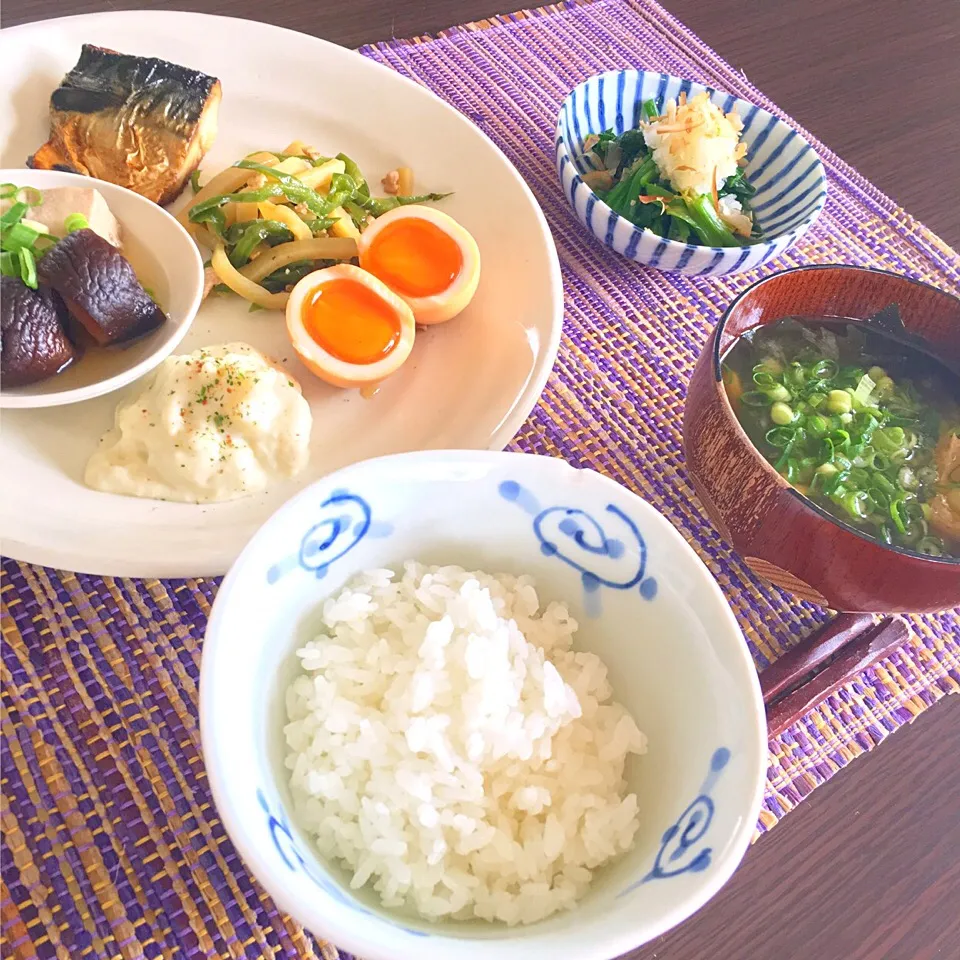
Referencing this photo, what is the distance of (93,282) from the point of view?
1461 millimetres

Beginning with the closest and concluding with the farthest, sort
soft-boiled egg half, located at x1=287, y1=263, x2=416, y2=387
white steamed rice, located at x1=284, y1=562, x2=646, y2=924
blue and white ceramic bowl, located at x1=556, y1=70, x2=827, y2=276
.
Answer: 1. white steamed rice, located at x1=284, y1=562, x2=646, y2=924
2. soft-boiled egg half, located at x1=287, y1=263, x2=416, y2=387
3. blue and white ceramic bowl, located at x1=556, y1=70, x2=827, y2=276

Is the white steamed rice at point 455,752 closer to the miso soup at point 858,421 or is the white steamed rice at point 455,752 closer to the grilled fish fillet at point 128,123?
the miso soup at point 858,421

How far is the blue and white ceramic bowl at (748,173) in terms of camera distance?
5.75 ft

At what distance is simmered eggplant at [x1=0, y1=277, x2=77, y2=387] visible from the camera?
4.55 ft

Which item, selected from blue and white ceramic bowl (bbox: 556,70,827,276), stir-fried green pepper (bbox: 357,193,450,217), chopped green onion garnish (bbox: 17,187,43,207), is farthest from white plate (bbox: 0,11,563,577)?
chopped green onion garnish (bbox: 17,187,43,207)

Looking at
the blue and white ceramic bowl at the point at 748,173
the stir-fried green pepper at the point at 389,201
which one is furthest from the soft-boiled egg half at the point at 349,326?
the blue and white ceramic bowl at the point at 748,173

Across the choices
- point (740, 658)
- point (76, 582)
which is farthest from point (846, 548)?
point (76, 582)

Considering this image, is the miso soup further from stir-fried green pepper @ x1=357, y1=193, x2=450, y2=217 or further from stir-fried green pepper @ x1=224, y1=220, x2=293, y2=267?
stir-fried green pepper @ x1=224, y1=220, x2=293, y2=267

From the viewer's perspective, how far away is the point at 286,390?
1.46 metres

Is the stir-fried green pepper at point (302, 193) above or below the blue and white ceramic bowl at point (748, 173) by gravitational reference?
Answer: below

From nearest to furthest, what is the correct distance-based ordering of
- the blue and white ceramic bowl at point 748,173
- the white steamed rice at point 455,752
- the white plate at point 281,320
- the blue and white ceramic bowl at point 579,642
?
the blue and white ceramic bowl at point 579,642 → the white steamed rice at point 455,752 → the white plate at point 281,320 → the blue and white ceramic bowl at point 748,173

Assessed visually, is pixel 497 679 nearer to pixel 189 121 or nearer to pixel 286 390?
pixel 286 390

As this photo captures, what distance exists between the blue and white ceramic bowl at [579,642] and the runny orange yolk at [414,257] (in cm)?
73

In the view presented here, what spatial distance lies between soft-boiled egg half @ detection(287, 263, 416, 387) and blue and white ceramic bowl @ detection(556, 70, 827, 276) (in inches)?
20.5
